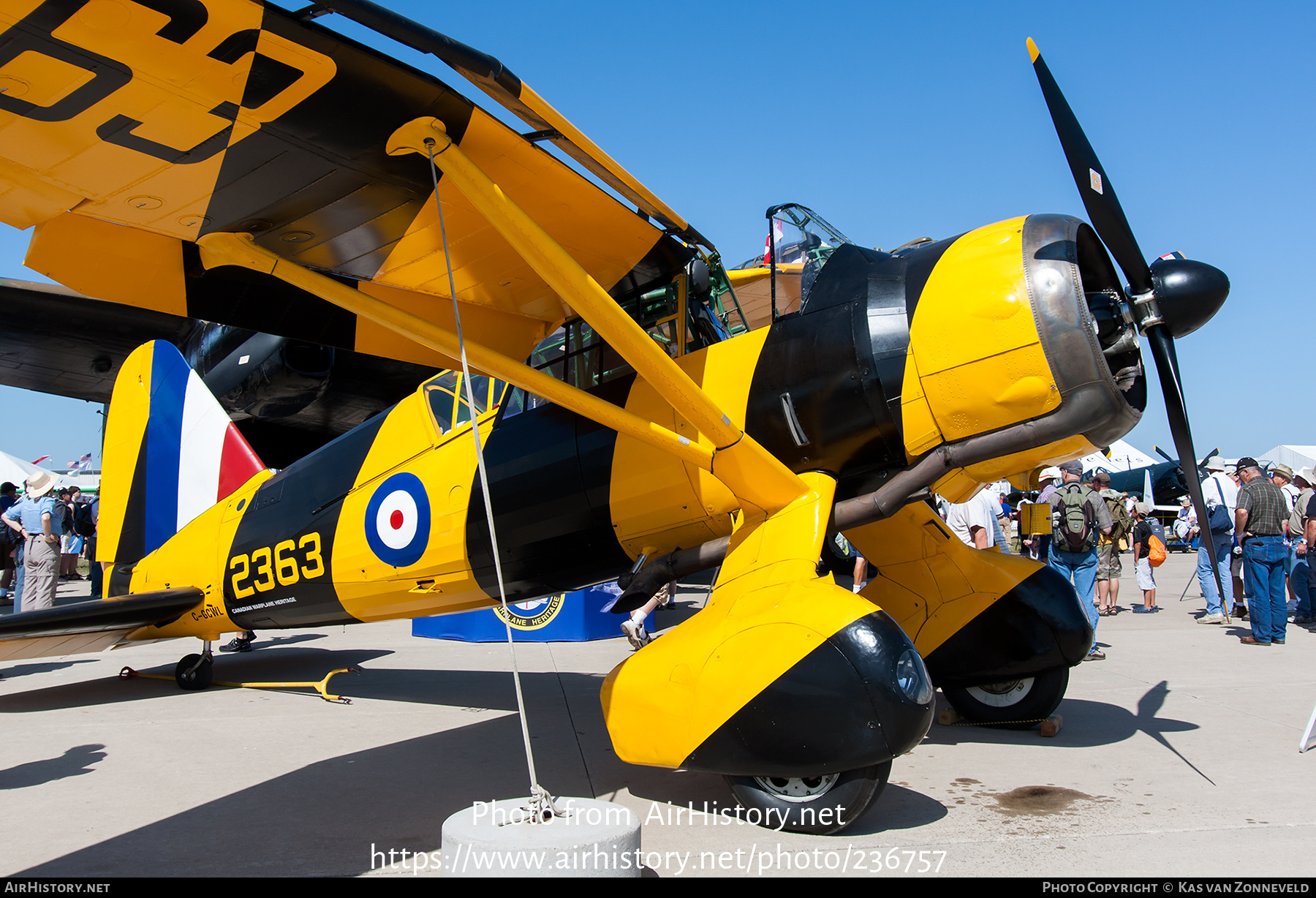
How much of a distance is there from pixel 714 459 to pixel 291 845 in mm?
2381

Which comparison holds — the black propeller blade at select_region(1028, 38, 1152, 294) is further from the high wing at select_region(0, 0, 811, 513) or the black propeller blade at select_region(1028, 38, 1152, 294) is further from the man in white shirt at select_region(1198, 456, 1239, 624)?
the man in white shirt at select_region(1198, 456, 1239, 624)

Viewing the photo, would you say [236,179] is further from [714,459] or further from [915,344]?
[915,344]

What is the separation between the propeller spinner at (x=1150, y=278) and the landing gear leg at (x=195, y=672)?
696 cm

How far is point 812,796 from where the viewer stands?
3.35 m

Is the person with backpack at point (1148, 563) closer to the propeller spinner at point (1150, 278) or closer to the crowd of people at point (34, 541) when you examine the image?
the propeller spinner at point (1150, 278)

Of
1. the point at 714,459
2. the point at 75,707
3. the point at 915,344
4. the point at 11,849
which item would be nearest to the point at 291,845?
the point at 11,849

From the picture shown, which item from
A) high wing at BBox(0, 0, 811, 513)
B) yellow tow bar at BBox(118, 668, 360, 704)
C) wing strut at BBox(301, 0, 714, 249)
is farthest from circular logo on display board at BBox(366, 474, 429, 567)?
wing strut at BBox(301, 0, 714, 249)

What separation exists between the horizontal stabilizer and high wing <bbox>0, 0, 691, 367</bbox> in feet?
9.28

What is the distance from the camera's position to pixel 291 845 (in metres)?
3.21

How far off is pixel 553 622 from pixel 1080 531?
5.87m

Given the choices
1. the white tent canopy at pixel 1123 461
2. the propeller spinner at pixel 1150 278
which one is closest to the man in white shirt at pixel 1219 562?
the propeller spinner at pixel 1150 278

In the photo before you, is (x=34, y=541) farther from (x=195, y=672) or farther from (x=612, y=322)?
(x=612, y=322)

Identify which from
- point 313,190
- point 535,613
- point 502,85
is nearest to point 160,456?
point 535,613

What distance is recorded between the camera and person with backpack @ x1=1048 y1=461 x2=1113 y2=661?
8336 mm
